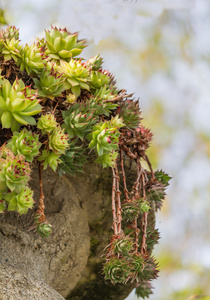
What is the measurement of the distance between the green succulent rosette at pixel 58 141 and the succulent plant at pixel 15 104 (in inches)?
2.2

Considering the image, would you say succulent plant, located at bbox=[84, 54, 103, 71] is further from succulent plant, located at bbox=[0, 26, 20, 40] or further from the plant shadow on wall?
succulent plant, located at bbox=[0, 26, 20, 40]

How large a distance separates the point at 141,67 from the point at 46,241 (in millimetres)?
930

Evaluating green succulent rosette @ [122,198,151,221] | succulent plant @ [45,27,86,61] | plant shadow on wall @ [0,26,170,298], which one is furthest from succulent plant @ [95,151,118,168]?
succulent plant @ [45,27,86,61]

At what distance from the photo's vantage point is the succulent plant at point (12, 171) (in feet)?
2.02

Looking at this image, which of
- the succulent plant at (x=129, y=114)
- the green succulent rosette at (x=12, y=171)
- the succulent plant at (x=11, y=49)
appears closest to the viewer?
the green succulent rosette at (x=12, y=171)

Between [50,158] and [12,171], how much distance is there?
4.1 inches

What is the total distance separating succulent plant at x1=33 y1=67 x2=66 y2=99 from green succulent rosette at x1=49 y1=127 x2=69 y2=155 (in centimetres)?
8

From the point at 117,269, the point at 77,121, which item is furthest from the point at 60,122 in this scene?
the point at 117,269

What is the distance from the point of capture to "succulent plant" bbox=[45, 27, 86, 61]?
786 mm

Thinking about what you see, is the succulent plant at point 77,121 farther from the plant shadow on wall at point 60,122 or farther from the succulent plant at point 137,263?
the succulent plant at point 137,263

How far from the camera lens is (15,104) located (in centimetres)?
64

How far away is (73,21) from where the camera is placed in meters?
1.19

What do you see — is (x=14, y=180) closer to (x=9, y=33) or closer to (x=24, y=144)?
(x=24, y=144)

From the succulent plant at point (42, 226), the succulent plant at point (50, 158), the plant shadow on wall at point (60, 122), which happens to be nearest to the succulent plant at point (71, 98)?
the plant shadow on wall at point (60, 122)
